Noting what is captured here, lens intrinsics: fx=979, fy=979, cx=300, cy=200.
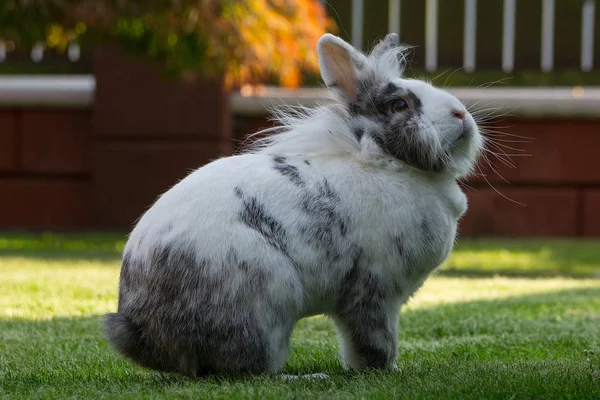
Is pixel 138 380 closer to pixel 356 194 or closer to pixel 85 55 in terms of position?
pixel 356 194

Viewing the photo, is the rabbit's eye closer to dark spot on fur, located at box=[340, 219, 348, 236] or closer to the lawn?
dark spot on fur, located at box=[340, 219, 348, 236]

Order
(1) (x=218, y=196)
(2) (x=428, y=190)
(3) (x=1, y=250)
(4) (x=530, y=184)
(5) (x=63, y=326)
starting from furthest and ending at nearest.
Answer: (4) (x=530, y=184)
(3) (x=1, y=250)
(5) (x=63, y=326)
(2) (x=428, y=190)
(1) (x=218, y=196)

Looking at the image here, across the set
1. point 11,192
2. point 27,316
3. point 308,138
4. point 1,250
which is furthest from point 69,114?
point 308,138

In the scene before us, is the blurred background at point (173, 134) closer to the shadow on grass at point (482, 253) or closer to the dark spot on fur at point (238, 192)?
the shadow on grass at point (482, 253)

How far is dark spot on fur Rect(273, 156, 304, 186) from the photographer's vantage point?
8.13ft

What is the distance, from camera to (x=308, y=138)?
104 inches

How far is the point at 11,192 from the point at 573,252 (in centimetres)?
480

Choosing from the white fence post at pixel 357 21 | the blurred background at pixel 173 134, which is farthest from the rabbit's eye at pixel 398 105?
the white fence post at pixel 357 21

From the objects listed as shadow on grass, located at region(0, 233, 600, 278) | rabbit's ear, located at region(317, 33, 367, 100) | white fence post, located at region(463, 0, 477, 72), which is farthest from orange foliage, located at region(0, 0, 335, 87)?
rabbit's ear, located at region(317, 33, 367, 100)

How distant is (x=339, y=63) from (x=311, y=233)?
54 cm

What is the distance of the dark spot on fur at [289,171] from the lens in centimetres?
248

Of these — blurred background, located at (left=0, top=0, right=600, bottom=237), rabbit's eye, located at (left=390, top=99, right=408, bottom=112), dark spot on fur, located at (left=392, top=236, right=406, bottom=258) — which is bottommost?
blurred background, located at (left=0, top=0, right=600, bottom=237)

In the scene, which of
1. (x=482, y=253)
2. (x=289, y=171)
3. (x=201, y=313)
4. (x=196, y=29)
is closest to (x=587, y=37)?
(x=482, y=253)

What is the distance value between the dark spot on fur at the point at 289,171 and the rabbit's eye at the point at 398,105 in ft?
1.08
